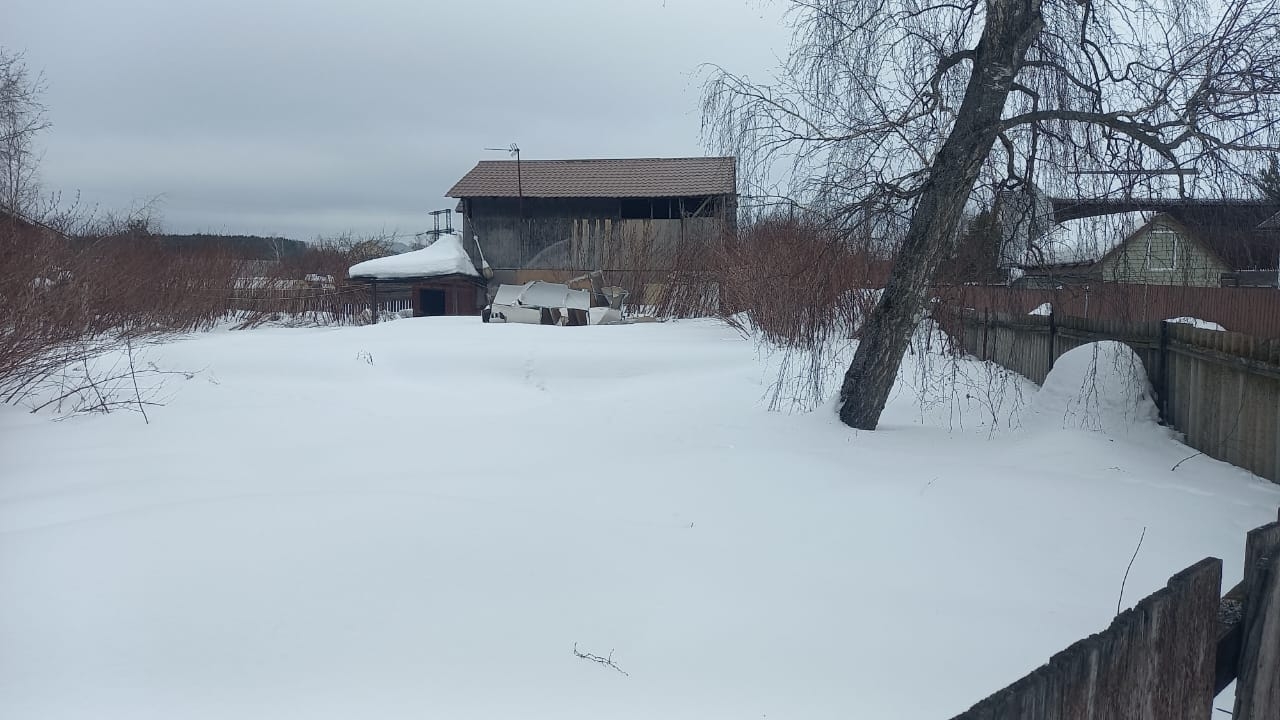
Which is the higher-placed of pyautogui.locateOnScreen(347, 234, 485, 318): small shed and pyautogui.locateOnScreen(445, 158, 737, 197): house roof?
pyautogui.locateOnScreen(445, 158, 737, 197): house roof

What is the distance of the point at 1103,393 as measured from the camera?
6957 millimetres

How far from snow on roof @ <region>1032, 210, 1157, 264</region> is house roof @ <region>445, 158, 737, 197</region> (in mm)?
21623

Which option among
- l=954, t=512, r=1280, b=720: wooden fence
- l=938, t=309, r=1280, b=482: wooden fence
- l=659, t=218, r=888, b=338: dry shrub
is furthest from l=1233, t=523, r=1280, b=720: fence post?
l=659, t=218, r=888, b=338: dry shrub

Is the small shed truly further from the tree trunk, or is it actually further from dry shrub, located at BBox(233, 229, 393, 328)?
the tree trunk

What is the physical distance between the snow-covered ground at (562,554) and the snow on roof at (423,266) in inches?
895

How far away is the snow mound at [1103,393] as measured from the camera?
22.1 feet

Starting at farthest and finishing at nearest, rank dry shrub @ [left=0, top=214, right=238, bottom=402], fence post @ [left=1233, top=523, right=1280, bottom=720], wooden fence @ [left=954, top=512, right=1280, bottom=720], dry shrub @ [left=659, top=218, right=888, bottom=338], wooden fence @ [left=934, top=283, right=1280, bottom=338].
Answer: wooden fence @ [left=934, top=283, right=1280, bottom=338], dry shrub @ [left=659, top=218, right=888, bottom=338], dry shrub @ [left=0, top=214, right=238, bottom=402], fence post @ [left=1233, top=523, right=1280, bottom=720], wooden fence @ [left=954, top=512, right=1280, bottom=720]

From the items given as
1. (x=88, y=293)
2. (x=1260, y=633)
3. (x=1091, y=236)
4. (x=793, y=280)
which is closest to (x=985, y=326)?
(x=793, y=280)

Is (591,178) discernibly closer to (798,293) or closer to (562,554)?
(798,293)

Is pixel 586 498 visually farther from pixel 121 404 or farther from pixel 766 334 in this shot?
pixel 766 334

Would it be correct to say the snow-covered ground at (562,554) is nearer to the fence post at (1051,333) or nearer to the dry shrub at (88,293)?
the dry shrub at (88,293)

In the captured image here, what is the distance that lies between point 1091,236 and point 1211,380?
134 centimetres

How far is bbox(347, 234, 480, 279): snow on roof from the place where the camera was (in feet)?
96.4

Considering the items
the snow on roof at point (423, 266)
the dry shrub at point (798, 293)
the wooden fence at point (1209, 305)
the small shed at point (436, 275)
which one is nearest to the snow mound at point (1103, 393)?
the dry shrub at point (798, 293)
